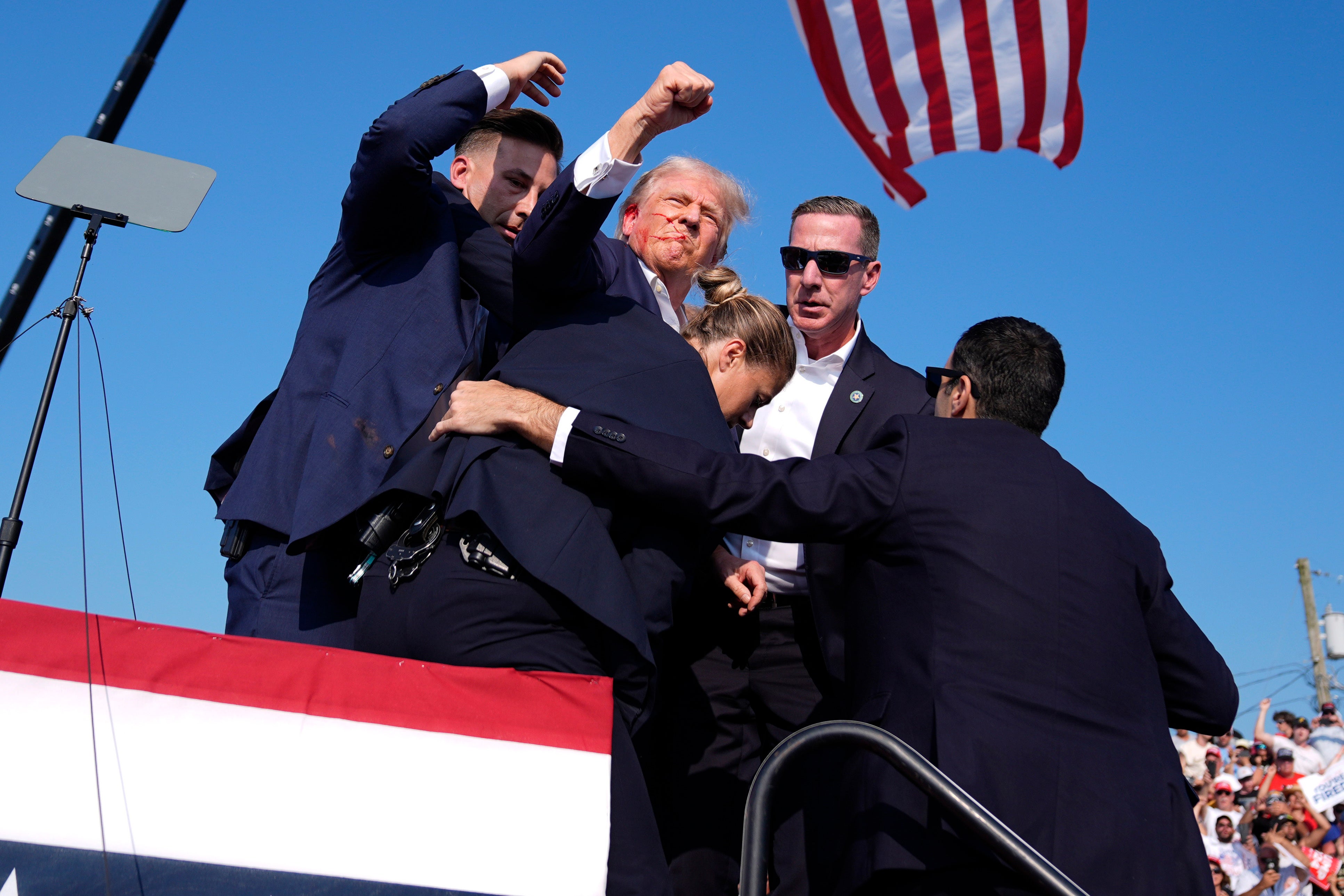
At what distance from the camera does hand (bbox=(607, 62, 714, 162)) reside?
288 cm

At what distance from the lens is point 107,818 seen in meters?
2.22

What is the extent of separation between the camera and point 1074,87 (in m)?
5.46

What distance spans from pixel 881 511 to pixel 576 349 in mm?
910

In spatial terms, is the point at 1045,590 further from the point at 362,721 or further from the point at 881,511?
the point at 362,721

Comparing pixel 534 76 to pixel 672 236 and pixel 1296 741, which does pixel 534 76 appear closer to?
pixel 672 236

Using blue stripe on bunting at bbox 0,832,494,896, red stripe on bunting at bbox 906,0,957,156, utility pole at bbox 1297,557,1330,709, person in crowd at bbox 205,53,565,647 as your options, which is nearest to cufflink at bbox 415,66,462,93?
person in crowd at bbox 205,53,565,647

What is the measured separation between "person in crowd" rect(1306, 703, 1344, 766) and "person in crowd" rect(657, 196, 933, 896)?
1173 centimetres

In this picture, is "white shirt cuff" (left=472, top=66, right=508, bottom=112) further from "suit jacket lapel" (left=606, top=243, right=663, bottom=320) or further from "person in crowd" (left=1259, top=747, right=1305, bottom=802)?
"person in crowd" (left=1259, top=747, right=1305, bottom=802)

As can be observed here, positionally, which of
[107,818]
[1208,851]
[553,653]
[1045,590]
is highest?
[1045,590]

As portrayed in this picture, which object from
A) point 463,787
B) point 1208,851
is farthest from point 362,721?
→ point 1208,851

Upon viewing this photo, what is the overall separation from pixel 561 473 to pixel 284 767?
0.90 metres

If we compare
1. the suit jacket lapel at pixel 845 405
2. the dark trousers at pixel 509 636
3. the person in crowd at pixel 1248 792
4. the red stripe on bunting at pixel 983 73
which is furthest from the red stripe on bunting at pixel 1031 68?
the person in crowd at pixel 1248 792

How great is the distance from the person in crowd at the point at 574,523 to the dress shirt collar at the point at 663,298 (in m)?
1.30

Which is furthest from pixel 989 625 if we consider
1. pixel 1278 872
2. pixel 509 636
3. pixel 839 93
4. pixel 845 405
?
pixel 1278 872
